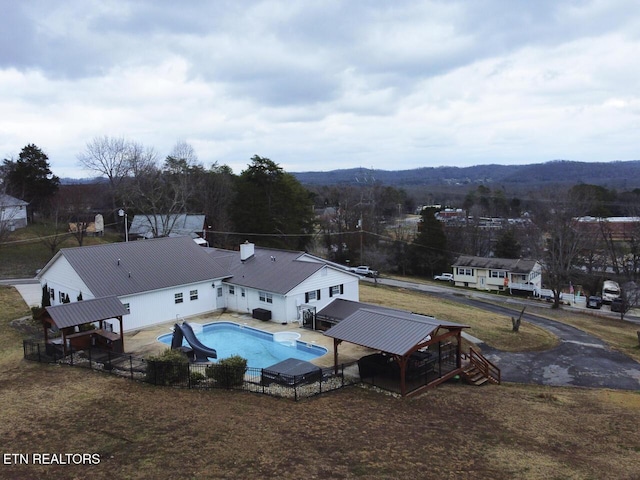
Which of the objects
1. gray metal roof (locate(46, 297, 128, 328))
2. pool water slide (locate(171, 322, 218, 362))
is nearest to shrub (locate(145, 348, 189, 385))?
pool water slide (locate(171, 322, 218, 362))

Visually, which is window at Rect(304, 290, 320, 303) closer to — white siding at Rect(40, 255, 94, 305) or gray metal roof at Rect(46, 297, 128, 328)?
gray metal roof at Rect(46, 297, 128, 328)

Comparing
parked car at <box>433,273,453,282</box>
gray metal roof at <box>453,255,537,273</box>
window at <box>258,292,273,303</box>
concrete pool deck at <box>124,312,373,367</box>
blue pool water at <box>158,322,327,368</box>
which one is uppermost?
window at <box>258,292,273,303</box>

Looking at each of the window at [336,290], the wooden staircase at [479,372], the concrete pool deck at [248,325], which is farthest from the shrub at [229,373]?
the window at [336,290]

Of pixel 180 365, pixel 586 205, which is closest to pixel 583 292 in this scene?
pixel 586 205

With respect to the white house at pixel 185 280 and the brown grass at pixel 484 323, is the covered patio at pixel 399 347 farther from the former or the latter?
the white house at pixel 185 280

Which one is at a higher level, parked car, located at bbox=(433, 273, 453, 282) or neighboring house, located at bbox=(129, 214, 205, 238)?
neighboring house, located at bbox=(129, 214, 205, 238)

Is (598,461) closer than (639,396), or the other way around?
(598,461)

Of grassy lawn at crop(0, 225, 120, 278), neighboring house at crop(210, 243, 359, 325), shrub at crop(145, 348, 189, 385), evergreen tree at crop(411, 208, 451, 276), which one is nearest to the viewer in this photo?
shrub at crop(145, 348, 189, 385)

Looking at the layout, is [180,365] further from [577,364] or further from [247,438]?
[577,364]
